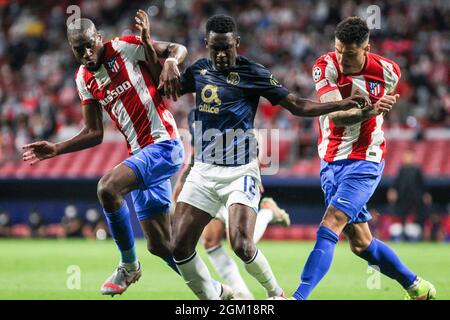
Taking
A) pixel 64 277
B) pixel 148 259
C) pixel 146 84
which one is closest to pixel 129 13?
pixel 148 259

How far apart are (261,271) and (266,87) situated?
1546 millimetres

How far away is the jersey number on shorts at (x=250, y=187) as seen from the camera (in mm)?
6805

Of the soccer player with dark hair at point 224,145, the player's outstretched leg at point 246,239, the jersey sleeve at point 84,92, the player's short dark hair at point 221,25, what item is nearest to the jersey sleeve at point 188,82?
the soccer player with dark hair at point 224,145

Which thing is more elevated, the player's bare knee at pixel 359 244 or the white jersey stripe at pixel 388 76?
the white jersey stripe at pixel 388 76

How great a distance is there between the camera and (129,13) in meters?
26.6

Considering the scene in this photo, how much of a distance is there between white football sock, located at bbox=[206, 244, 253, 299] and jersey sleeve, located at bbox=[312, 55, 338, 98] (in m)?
2.08

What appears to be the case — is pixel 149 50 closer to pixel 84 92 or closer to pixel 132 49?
pixel 132 49

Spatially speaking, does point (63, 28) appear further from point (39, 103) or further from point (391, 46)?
point (391, 46)

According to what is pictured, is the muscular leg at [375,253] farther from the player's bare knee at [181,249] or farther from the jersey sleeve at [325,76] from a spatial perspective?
the player's bare knee at [181,249]

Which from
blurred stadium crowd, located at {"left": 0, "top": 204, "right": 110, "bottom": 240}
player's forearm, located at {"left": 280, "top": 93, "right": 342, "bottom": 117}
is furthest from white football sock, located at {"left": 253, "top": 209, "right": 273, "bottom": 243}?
blurred stadium crowd, located at {"left": 0, "top": 204, "right": 110, "bottom": 240}

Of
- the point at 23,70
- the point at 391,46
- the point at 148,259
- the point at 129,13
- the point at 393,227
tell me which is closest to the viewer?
the point at 148,259

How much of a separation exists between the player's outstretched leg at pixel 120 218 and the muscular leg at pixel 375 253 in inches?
81.5

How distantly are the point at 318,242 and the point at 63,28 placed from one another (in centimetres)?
2076

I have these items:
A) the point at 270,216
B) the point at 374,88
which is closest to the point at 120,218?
the point at 270,216
